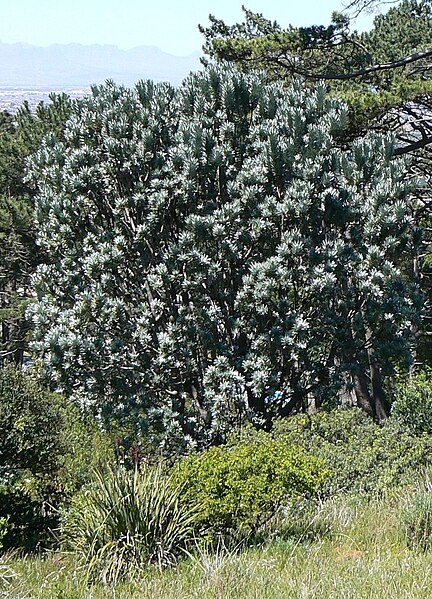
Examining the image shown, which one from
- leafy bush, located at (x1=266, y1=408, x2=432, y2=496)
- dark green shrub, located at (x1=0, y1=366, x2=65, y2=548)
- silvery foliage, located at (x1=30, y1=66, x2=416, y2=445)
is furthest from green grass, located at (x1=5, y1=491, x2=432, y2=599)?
silvery foliage, located at (x1=30, y1=66, x2=416, y2=445)

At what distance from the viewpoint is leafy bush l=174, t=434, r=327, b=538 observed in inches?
218

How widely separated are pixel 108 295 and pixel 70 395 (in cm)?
145

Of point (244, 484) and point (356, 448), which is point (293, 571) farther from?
point (356, 448)

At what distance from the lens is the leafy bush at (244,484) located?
5531 millimetres

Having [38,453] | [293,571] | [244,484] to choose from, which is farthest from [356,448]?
[38,453]

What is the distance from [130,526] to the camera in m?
5.40

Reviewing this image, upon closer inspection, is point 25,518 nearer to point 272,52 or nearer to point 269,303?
point 269,303

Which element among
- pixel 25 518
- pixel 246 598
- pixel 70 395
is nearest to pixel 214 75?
pixel 70 395

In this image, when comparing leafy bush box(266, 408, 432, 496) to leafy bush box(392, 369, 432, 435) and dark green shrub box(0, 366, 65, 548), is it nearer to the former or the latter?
leafy bush box(392, 369, 432, 435)

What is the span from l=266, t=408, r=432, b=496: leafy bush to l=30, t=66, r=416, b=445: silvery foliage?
2.52 ft

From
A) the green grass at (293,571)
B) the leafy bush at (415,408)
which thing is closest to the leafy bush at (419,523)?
the green grass at (293,571)

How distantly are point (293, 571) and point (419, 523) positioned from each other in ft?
3.88

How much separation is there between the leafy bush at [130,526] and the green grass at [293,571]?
161 millimetres

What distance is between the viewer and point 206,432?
887 cm
